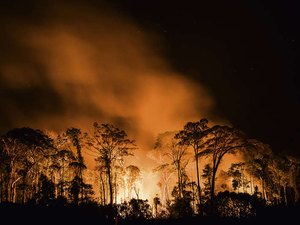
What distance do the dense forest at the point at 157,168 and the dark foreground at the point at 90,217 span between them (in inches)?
6.5

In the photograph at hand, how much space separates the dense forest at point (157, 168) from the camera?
26.1m

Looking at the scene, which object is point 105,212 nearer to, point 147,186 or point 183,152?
point 183,152

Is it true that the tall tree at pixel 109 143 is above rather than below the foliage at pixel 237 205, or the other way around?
above

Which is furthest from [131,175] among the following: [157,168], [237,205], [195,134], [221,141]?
[237,205]

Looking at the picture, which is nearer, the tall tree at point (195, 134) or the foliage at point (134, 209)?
the foliage at point (134, 209)

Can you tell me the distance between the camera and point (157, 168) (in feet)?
139

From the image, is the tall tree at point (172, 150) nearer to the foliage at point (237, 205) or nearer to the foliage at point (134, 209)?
the foliage at point (134, 209)

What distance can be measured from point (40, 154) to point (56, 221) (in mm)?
20878

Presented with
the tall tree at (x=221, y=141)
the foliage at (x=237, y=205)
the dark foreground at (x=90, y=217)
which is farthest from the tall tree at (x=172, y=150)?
the dark foreground at (x=90, y=217)

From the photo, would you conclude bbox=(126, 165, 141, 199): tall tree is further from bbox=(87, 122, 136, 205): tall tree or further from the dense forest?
bbox=(87, 122, 136, 205): tall tree

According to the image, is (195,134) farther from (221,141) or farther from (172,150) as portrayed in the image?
(172,150)

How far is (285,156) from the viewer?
48.8m

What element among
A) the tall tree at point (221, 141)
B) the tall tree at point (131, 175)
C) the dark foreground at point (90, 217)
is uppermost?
the tall tree at point (221, 141)

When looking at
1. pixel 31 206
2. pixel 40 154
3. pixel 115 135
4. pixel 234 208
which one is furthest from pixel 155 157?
pixel 31 206
